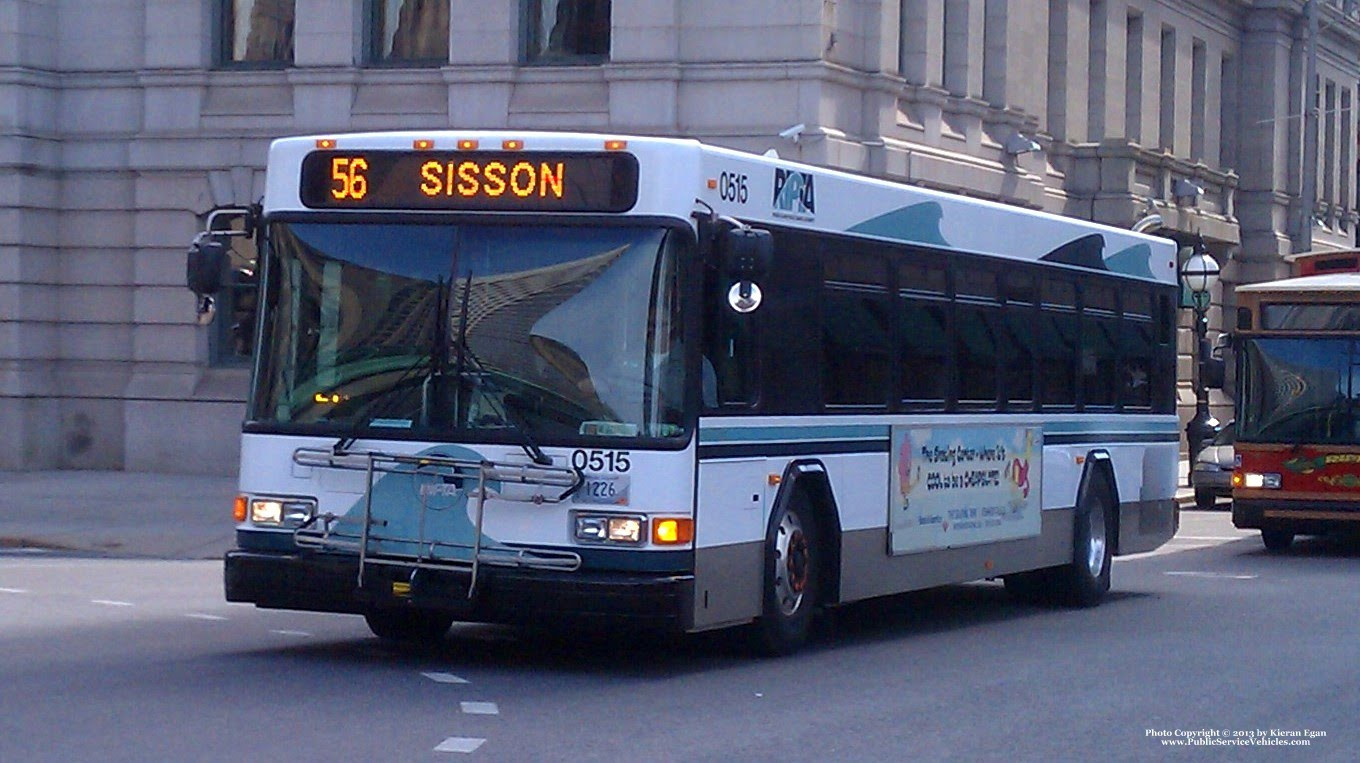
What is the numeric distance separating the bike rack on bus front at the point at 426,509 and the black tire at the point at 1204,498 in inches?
880

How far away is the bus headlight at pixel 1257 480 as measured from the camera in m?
23.5

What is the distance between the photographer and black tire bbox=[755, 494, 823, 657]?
1278cm

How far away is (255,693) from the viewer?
36.2 ft

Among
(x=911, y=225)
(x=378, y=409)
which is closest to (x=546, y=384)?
(x=378, y=409)

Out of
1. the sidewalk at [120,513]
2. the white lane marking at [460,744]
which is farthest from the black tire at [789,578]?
the sidewalk at [120,513]

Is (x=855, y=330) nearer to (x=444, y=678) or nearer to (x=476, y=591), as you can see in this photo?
(x=476, y=591)

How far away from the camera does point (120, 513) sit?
80.3 feet

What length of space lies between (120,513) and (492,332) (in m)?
13.8

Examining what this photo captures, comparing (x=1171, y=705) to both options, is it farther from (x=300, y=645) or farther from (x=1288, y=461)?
(x=1288, y=461)

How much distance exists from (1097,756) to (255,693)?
4134 mm

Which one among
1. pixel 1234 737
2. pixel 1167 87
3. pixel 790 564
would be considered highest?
pixel 1167 87

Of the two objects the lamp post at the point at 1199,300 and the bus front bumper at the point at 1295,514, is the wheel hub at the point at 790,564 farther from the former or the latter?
the lamp post at the point at 1199,300

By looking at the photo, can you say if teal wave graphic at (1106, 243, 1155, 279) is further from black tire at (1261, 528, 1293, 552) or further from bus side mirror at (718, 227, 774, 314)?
bus side mirror at (718, 227, 774, 314)

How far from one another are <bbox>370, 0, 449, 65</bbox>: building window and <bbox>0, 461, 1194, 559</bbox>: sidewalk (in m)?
6.12
